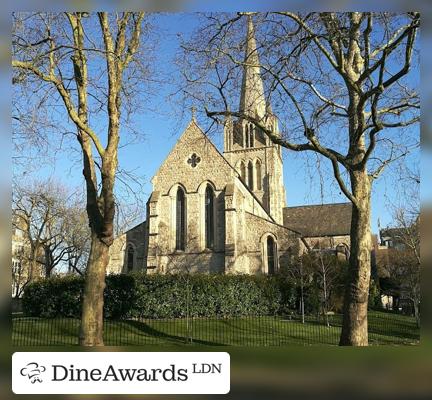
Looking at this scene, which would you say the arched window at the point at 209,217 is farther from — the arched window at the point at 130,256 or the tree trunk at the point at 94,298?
the tree trunk at the point at 94,298

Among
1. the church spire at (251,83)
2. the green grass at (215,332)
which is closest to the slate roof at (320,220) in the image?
the green grass at (215,332)

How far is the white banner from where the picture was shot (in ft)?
13.9

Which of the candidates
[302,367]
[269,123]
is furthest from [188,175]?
[302,367]

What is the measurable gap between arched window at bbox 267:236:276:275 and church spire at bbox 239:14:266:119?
22.1m

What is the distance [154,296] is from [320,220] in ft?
108

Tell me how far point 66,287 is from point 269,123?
13800 millimetres

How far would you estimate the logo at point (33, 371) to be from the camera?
14.1ft

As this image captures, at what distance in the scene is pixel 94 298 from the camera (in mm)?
7867

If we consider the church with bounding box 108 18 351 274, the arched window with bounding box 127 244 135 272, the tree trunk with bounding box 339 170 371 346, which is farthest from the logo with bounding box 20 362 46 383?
the arched window with bounding box 127 244 135 272

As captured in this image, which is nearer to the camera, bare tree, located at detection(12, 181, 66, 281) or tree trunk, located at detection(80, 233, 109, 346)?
tree trunk, located at detection(80, 233, 109, 346)

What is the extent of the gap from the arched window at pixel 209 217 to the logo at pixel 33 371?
91.7ft

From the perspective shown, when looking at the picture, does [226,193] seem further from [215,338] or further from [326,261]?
[215,338]

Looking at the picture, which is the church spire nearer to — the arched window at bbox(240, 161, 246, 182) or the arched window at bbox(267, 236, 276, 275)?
the arched window at bbox(267, 236, 276, 275)

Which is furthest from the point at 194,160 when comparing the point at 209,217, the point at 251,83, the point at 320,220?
the point at 251,83
